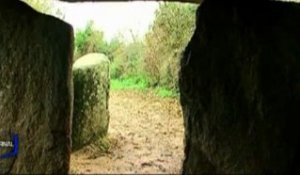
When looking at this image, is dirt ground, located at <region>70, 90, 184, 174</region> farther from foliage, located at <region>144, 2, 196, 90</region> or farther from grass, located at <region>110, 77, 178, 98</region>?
foliage, located at <region>144, 2, 196, 90</region>

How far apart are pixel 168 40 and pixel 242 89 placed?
7.70m

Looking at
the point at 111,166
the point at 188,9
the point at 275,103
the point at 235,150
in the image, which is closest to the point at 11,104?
the point at 111,166

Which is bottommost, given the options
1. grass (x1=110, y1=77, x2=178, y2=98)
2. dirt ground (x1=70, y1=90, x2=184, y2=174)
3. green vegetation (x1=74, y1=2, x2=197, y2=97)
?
dirt ground (x1=70, y1=90, x2=184, y2=174)

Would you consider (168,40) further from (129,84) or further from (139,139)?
(139,139)

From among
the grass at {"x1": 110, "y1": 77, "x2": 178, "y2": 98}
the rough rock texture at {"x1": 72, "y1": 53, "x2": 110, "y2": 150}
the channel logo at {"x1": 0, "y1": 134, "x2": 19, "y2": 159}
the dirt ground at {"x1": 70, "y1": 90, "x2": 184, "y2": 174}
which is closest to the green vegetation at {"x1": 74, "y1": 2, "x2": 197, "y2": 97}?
the grass at {"x1": 110, "y1": 77, "x2": 178, "y2": 98}

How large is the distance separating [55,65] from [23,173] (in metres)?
1.20

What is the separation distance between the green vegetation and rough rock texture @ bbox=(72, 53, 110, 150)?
13.3 ft

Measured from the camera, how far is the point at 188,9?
12750 mm

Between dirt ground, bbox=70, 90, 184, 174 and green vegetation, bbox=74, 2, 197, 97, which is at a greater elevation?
green vegetation, bbox=74, 2, 197, 97

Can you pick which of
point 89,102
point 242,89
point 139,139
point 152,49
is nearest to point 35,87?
point 242,89

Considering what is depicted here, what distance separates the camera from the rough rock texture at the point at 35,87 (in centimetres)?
559

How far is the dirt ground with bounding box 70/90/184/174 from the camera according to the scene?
284 inches

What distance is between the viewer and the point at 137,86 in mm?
13594

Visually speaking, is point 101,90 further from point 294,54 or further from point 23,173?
point 294,54
